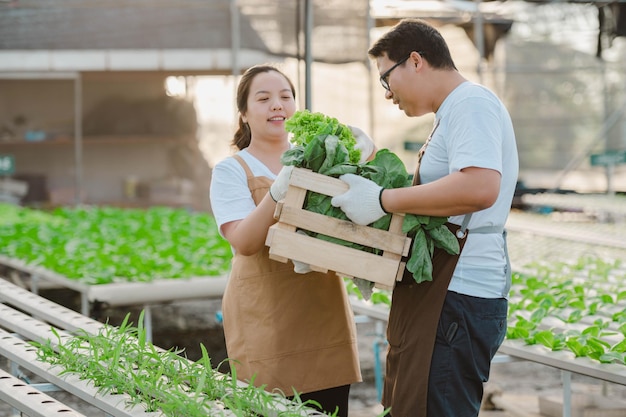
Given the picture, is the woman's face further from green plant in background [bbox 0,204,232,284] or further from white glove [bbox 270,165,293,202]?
green plant in background [bbox 0,204,232,284]

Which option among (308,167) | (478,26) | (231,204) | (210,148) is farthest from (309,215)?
(478,26)

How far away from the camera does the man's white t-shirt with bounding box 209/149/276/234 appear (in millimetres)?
2105

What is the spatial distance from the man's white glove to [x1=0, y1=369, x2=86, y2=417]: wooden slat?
2.38ft

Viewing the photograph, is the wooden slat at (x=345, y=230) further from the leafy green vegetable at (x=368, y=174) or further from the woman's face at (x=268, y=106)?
the woman's face at (x=268, y=106)

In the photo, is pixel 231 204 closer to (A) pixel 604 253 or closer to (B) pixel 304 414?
(B) pixel 304 414

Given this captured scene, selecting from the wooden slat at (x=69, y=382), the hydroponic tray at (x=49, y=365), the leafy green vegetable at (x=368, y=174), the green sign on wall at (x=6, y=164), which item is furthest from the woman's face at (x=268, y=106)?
the green sign on wall at (x=6, y=164)

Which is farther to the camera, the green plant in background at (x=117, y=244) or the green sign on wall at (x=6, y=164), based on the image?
the green sign on wall at (x=6, y=164)

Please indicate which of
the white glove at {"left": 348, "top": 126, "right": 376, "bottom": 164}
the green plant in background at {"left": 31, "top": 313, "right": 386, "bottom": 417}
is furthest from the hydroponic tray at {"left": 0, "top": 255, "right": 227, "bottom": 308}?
the white glove at {"left": 348, "top": 126, "right": 376, "bottom": 164}

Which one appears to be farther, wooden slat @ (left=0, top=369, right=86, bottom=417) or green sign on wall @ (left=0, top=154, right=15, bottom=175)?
green sign on wall @ (left=0, top=154, right=15, bottom=175)

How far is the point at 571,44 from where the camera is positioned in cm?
1155

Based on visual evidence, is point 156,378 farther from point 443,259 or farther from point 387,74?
point 387,74

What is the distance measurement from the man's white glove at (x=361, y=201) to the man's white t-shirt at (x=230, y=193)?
1.16 ft

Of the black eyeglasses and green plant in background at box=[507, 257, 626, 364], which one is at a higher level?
the black eyeglasses

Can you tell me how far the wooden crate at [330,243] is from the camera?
5.99 feet
